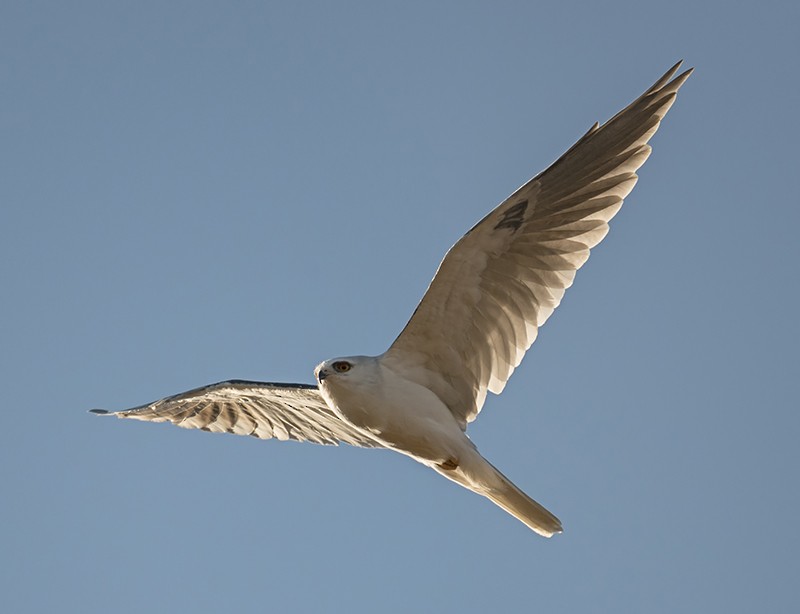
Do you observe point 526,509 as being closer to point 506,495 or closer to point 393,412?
point 506,495

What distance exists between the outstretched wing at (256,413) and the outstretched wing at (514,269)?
48.5 inches

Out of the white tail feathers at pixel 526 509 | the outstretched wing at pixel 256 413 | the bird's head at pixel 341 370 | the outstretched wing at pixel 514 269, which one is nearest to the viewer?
the bird's head at pixel 341 370

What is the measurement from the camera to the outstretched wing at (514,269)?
9422 millimetres

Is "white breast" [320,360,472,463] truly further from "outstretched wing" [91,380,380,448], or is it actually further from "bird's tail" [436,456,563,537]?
"outstretched wing" [91,380,380,448]

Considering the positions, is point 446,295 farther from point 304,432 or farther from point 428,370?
point 304,432

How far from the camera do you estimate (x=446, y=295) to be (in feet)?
31.3

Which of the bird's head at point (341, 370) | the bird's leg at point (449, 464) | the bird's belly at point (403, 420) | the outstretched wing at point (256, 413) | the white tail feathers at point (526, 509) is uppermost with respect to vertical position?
the outstretched wing at point (256, 413)

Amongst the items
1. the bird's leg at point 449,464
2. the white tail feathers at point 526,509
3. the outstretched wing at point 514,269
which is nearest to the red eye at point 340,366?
the outstretched wing at point 514,269

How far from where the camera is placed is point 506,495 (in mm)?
9617

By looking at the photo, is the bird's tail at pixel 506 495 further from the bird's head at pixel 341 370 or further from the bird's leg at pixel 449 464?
the bird's head at pixel 341 370

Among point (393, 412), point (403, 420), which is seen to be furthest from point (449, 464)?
point (393, 412)

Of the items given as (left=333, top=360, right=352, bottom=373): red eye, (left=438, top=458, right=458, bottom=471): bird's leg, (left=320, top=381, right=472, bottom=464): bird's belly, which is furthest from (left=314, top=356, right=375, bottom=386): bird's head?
(left=438, top=458, right=458, bottom=471): bird's leg

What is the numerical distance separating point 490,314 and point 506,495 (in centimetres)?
149

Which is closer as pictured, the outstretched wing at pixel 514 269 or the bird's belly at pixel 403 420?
the bird's belly at pixel 403 420
